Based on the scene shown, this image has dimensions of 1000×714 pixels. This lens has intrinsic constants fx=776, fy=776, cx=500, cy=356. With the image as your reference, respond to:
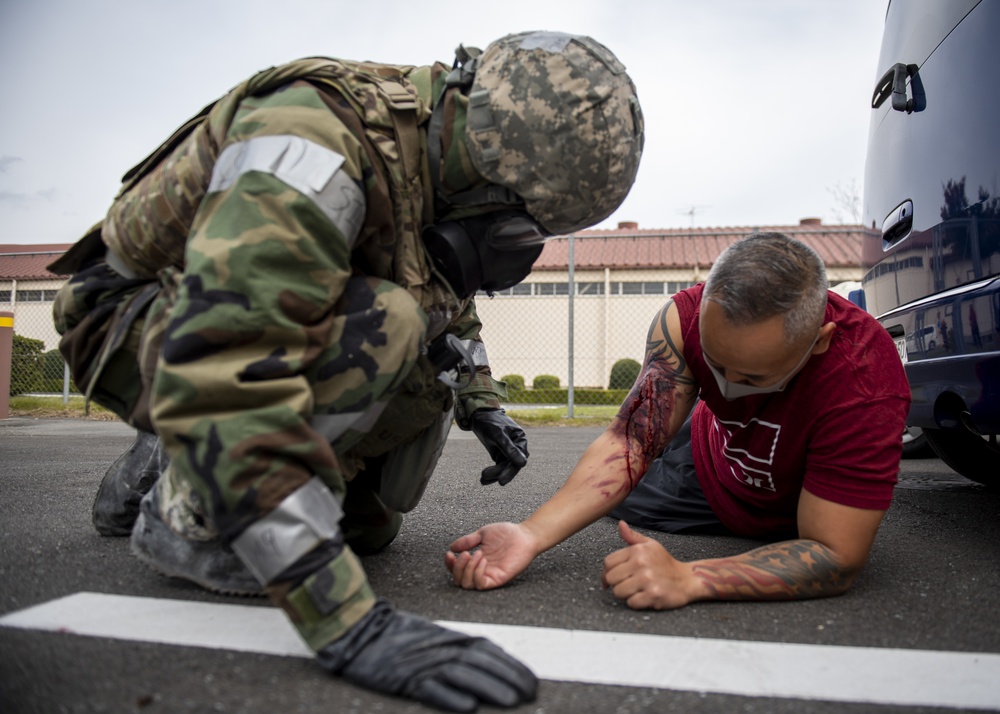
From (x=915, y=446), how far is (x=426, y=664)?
160 inches

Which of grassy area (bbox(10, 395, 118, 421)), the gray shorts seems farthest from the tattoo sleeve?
grassy area (bbox(10, 395, 118, 421))

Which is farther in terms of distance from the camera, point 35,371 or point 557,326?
point 557,326

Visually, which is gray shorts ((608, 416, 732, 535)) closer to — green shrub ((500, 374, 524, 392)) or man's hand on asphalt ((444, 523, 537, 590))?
man's hand on asphalt ((444, 523, 537, 590))

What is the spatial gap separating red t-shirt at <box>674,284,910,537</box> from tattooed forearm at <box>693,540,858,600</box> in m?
0.14

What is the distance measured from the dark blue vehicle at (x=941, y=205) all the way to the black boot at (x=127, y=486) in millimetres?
2189

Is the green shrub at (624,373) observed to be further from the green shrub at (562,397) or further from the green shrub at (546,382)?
the green shrub at (562,397)

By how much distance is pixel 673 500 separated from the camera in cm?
247

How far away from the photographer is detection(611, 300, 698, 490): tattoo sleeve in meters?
2.11

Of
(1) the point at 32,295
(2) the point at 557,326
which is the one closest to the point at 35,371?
(1) the point at 32,295

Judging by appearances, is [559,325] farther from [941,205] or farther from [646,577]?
[646,577]

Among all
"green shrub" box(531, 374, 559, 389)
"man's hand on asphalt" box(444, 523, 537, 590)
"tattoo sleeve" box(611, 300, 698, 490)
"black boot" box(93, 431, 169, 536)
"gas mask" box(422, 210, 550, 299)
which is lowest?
"man's hand on asphalt" box(444, 523, 537, 590)

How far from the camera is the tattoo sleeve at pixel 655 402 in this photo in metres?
2.11

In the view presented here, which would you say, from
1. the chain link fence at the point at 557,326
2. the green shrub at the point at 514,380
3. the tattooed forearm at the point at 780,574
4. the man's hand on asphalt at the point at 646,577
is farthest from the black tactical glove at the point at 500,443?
the green shrub at the point at 514,380

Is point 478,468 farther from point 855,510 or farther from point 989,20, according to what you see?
point 989,20
